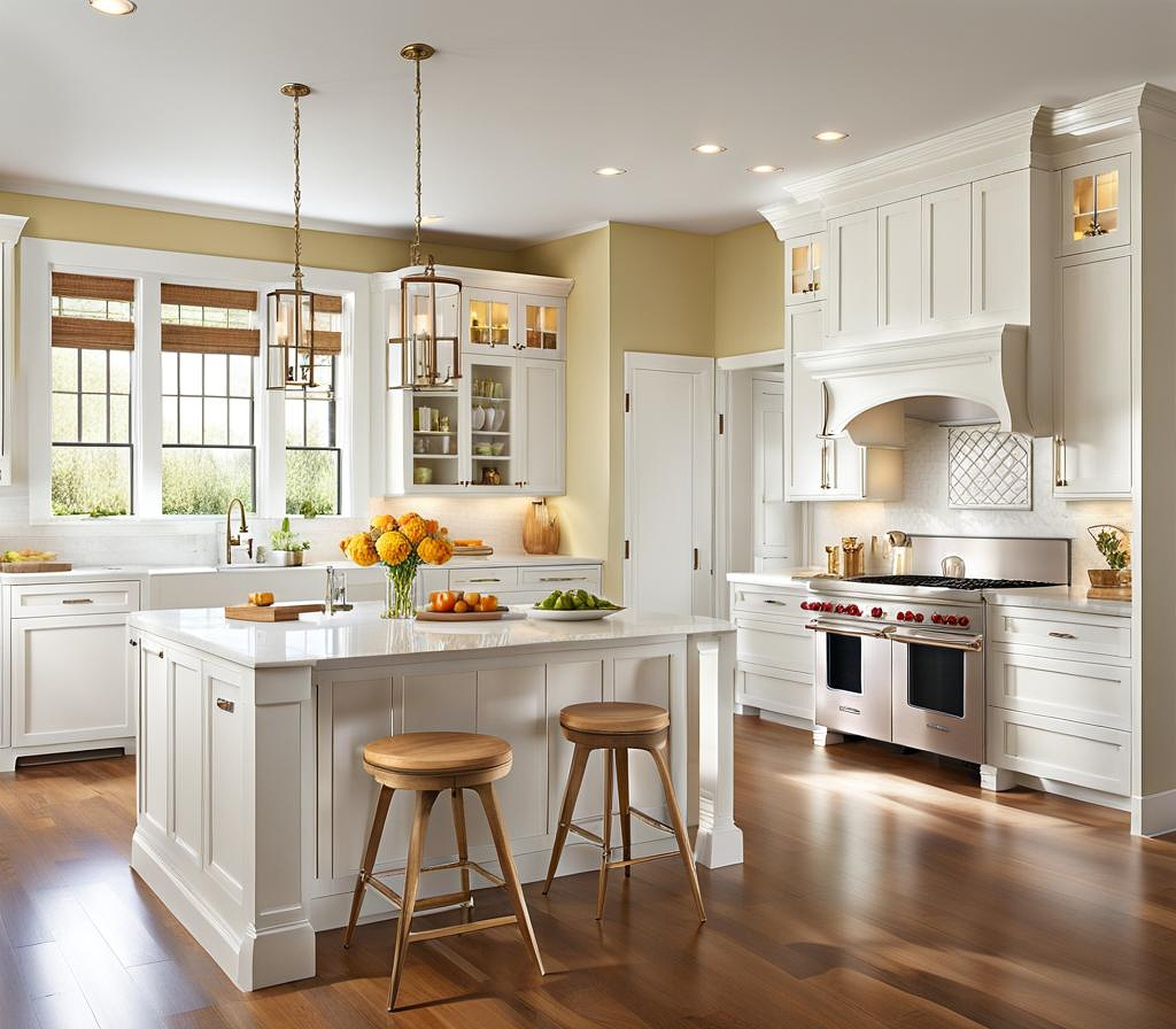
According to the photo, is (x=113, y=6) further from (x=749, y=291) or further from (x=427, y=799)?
(x=749, y=291)

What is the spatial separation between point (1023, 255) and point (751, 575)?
2369mm

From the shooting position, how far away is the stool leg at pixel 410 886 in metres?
3.10

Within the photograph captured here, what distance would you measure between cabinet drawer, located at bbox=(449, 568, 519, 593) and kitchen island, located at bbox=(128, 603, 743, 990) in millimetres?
2399

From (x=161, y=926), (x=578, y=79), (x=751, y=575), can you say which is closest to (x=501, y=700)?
(x=161, y=926)

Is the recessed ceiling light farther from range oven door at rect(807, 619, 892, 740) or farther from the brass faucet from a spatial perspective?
range oven door at rect(807, 619, 892, 740)

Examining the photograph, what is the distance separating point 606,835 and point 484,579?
337 cm

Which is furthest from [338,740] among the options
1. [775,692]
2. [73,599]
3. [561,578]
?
[561,578]

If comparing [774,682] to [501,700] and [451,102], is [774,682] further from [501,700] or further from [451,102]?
[451,102]

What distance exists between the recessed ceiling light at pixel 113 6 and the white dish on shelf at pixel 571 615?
2510mm

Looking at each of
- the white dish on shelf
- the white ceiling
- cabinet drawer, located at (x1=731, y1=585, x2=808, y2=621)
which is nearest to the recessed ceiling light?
the white ceiling

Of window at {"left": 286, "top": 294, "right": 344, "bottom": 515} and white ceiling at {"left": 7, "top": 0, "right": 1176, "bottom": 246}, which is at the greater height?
white ceiling at {"left": 7, "top": 0, "right": 1176, "bottom": 246}

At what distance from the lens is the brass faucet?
21.9 feet

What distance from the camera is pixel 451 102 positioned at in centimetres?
501

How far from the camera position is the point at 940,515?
6.38 metres
